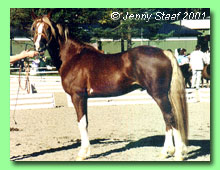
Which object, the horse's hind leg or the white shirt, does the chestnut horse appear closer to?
the horse's hind leg

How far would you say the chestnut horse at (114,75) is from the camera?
775 cm

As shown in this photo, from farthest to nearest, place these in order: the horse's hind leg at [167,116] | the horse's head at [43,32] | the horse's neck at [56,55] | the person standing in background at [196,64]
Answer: the person standing in background at [196,64] < the horse's neck at [56,55] < the horse's head at [43,32] < the horse's hind leg at [167,116]

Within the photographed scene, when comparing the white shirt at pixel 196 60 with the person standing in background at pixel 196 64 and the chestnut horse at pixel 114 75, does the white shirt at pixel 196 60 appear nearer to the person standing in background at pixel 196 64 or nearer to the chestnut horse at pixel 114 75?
the person standing in background at pixel 196 64

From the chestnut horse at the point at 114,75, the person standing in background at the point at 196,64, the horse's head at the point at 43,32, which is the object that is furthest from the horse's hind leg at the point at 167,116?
the horse's head at the point at 43,32

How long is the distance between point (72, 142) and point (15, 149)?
117cm

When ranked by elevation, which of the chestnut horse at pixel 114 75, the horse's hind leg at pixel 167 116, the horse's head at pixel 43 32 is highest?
the horse's head at pixel 43 32

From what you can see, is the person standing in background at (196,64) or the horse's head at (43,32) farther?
the person standing in background at (196,64)

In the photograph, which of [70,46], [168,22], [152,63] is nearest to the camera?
[152,63]

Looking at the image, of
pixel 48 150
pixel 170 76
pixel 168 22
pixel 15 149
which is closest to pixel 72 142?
pixel 48 150

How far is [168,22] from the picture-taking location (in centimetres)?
888

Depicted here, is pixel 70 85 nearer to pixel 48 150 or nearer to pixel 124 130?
pixel 48 150

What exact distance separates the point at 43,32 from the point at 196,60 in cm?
401

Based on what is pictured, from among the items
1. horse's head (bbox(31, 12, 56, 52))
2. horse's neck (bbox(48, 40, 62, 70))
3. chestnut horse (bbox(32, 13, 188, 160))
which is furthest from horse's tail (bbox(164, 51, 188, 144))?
horse's head (bbox(31, 12, 56, 52))

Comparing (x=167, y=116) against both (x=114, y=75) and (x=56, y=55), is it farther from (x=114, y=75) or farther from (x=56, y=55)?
(x=56, y=55)
